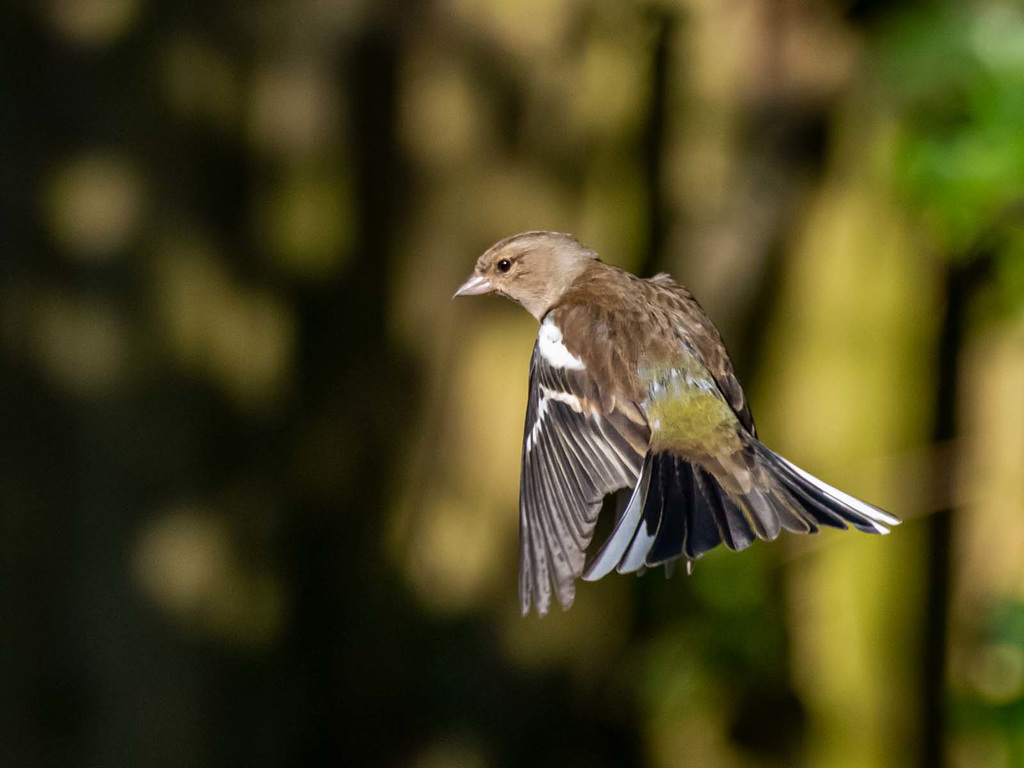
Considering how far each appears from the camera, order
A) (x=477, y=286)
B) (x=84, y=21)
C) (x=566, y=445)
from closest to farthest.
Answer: (x=566, y=445) < (x=477, y=286) < (x=84, y=21)

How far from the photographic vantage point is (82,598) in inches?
104

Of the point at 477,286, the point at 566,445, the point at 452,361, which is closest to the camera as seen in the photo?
the point at 566,445

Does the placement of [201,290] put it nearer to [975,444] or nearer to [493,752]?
[493,752]

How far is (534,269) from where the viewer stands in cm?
224

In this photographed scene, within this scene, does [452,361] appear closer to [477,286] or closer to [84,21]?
[477,286]

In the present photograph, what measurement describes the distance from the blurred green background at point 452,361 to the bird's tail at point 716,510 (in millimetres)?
1102

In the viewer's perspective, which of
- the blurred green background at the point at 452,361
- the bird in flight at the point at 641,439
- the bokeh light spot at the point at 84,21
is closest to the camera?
the bird in flight at the point at 641,439

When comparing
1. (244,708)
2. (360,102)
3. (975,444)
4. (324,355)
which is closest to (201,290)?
(324,355)

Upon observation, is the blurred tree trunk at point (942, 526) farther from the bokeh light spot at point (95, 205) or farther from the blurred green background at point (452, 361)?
the bokeh light spot at point (95, 205)

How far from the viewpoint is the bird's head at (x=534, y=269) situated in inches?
87.9

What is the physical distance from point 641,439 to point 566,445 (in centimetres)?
13

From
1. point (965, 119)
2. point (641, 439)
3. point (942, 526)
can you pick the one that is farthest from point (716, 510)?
point (942, 526)

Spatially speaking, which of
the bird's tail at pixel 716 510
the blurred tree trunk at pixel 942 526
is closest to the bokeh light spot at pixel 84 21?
the bird's tail at pixel 716 510

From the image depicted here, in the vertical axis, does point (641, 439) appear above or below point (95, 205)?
below
